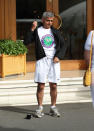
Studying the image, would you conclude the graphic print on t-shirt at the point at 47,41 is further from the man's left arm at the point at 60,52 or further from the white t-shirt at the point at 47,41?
the man's left arm at the point at 60,52

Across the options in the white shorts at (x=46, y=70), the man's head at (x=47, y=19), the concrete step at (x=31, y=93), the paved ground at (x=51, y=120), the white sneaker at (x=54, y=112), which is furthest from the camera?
the concrete step at (x=31, y=93)

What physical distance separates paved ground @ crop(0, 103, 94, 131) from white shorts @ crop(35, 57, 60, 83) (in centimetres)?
61

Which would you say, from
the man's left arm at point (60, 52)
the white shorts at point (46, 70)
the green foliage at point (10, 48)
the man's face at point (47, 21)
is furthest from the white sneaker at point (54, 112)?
the green foliage at point (10, 48)

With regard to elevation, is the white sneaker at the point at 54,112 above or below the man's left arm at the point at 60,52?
below

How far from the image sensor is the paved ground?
16.6 ft

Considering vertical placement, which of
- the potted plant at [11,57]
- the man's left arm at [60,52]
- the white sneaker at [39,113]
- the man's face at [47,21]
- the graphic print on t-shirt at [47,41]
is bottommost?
the white sneaker at [39,113]

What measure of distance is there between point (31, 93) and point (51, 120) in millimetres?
1399

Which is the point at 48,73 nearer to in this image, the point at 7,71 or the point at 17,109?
the point at 17,109

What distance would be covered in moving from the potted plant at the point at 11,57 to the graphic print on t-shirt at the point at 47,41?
237 centimetres

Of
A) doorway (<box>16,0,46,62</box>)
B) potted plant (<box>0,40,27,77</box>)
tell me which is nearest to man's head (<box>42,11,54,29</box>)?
potted plant (<box>0,40,27,77</box>)

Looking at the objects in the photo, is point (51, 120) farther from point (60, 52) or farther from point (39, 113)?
point (60, 52)

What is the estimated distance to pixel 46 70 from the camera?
562cm

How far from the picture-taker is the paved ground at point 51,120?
16.6ft

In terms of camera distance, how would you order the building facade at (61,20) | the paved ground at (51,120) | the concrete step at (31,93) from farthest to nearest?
1. the building facade at (61,20)
2. the concrete step at (31,93)
3. the paved ground at (51,120)
